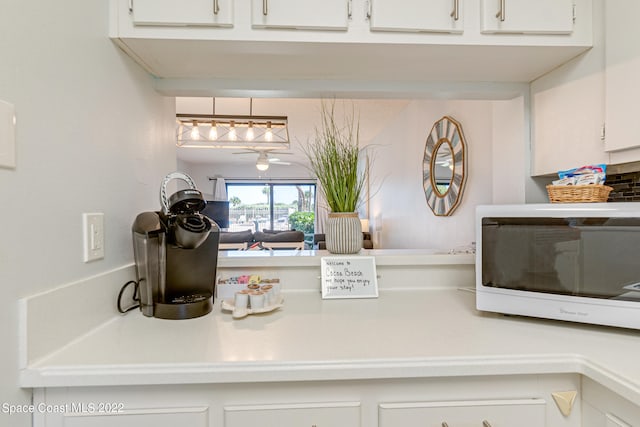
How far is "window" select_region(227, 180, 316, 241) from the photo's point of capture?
26.3ft

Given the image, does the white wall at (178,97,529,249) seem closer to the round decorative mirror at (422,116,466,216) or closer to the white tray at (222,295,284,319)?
the round decorative mirror at (422,116,466,216)

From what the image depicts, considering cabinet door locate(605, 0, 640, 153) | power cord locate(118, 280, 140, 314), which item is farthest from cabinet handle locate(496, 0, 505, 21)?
power cord locate(118, 280, 140, 314)

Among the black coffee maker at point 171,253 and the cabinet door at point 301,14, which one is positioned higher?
the cabinet door at point 301,14

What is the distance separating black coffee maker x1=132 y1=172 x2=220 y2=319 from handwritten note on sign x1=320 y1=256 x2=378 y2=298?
0.41 metres

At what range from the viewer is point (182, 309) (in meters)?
0.93

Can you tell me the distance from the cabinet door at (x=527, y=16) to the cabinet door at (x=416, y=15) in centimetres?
9

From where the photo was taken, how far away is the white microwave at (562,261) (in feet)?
2.60

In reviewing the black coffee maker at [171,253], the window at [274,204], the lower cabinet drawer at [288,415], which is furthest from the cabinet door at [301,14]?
the window at [274,204]

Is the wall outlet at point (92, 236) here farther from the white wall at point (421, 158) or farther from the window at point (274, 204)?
the window at point (274, 204)

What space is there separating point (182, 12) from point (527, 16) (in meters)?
0.98

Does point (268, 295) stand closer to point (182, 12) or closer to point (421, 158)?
point (182, 12)

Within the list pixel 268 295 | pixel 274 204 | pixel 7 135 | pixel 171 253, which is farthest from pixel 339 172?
pixel 274 204

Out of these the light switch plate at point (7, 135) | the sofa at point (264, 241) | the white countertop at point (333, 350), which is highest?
the light switch plate at point (7, 135)

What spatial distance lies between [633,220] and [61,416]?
130 centimetres
